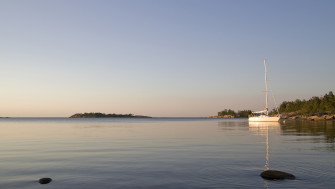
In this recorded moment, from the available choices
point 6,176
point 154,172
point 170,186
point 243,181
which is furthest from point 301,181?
point 6,176

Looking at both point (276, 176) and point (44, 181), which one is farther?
point (276, 176)

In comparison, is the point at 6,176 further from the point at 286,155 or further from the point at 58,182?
the point at 286,155

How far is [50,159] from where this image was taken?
24.2m

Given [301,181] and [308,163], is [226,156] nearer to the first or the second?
[308,163]

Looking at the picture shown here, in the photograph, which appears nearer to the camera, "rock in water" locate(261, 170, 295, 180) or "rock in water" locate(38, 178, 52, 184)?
"rock in water" locate(38, 178, 52, 184)

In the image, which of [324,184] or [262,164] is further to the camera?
[262,164]

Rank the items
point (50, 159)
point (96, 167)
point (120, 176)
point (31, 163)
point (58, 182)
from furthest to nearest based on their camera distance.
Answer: point (50, 159) < point (31, 163) < point (96, 167) < point (120, 176) < point (58, 182)

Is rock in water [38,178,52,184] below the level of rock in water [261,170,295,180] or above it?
below

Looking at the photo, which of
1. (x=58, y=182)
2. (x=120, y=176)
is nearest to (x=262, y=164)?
(x=120, y=176)

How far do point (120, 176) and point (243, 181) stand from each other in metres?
7.25

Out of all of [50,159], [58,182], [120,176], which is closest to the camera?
[58,182]

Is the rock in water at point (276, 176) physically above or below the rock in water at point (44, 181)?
above

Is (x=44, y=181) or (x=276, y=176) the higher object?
(x=276, y=176)

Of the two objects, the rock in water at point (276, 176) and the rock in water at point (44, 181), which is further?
the rock in water at point (276, 176)
